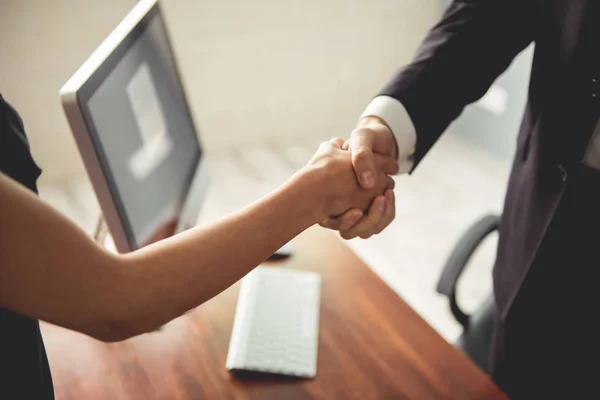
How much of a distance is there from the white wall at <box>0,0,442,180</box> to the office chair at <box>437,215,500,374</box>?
1.66 m

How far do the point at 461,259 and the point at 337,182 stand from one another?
1.55 ft

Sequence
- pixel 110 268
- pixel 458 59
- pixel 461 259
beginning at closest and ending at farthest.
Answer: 1. pixel 110 268
2. pixel 458 59
3. pixel 461 259

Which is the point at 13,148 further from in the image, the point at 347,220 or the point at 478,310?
the point at 478,310

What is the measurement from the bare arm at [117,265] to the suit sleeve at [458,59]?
41cm

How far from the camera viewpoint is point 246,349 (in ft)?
3.11

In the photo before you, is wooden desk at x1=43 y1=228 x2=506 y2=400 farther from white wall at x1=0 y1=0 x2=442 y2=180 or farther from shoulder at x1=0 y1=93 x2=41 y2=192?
white wall at x1=0 y1=0 x2=442 y2=180

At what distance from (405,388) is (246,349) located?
276mm

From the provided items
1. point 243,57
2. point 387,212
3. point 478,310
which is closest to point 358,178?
point 387,212

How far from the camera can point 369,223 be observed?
3.53 ft

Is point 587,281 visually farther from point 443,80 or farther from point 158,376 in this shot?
→ point 158,376

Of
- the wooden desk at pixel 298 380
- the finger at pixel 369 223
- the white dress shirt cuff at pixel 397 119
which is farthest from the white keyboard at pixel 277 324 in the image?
the white dress shirt cuff at pixel 397 119

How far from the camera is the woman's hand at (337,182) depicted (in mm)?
952

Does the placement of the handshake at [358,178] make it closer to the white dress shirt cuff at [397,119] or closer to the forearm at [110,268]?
the white dress shirt cuff at [397,119]

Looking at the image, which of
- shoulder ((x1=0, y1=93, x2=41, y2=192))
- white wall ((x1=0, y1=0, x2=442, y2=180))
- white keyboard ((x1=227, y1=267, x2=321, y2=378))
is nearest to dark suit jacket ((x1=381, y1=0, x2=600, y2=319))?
white keyboard ((x1=227, y1=267, x2=321, y2=378))
